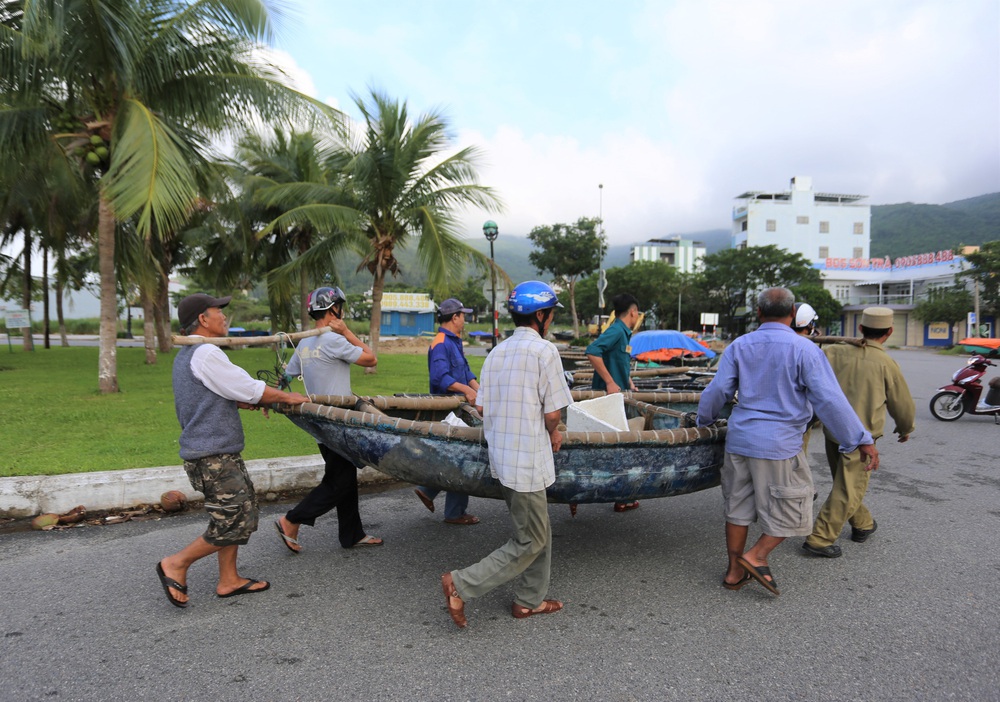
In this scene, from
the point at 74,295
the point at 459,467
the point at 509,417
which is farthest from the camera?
the point at 74,295

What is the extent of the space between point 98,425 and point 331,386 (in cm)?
455

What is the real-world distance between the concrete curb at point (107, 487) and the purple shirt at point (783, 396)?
350cm

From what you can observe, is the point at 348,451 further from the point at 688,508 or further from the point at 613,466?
the point at 688,508

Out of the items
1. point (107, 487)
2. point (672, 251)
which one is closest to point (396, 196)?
point (107, 487)

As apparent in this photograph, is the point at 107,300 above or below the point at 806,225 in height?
below

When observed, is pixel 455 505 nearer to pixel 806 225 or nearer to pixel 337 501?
pixel 337 501

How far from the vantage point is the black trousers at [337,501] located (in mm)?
3865

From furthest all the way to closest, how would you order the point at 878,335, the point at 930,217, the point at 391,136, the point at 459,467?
1. the point at 930,217
2. the point at 391,136
3. the point at 878,335
4. the point at 459,467

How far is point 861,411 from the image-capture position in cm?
404

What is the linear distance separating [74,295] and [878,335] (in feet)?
238

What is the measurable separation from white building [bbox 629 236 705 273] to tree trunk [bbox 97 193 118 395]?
3151 inches

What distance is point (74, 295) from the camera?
6162 centimetres

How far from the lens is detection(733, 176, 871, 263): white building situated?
62625mm

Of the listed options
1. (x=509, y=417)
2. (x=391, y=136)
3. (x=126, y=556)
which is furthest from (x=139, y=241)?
(x=509, y=417)
